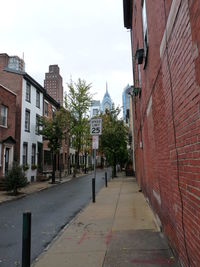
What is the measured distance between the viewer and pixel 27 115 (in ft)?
78.7

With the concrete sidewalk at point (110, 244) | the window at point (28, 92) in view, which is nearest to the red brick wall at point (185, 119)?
the concrete sidewalk at point (110, 244)

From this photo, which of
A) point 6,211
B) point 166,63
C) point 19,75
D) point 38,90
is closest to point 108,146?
point 38,90

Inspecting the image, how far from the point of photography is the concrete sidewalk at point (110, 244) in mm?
4223

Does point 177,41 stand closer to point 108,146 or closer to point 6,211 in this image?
point 6,211

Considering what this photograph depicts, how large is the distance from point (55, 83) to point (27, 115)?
73.9 ft

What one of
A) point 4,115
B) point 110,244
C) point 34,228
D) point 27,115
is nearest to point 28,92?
point 27,115

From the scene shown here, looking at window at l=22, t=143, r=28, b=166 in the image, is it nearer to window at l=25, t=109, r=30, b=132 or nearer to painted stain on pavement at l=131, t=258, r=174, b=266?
window at l=25, t=109, r=30, b=132

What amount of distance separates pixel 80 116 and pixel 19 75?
1078 cm

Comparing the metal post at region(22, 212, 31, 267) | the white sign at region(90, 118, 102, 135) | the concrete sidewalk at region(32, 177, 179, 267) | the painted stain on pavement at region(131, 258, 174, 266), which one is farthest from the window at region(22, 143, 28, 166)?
the metal post at region(22, 212, 31, 267)

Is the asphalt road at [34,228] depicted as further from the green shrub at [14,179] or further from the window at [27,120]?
the window at [27,120]

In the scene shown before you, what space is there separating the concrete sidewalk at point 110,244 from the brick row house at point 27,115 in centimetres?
1489

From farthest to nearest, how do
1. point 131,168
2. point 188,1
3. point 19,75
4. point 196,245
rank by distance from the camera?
point 131,168 < point 19,75 < point 196,245 < point 188,1

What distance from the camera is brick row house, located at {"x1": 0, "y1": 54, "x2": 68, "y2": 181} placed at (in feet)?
73.6

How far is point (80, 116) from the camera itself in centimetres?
3181
